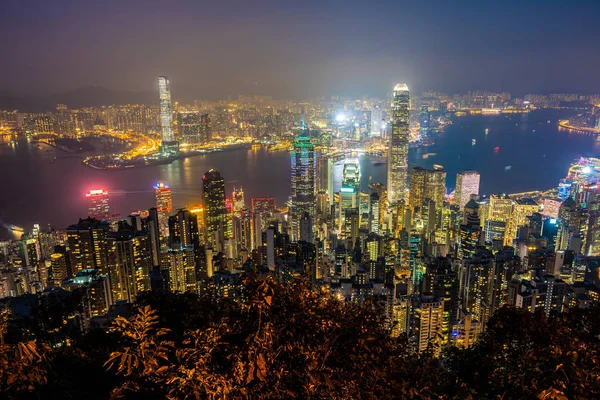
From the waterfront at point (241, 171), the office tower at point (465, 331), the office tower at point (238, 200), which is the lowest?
the office tower at point (465, 331)

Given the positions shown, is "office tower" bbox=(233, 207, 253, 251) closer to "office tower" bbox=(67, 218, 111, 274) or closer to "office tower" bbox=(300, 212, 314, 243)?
"office tower" bbox=(300, 212, 314, 243)

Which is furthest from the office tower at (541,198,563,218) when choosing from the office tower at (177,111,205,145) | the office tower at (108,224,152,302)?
the office tower at (177,111,205,145)

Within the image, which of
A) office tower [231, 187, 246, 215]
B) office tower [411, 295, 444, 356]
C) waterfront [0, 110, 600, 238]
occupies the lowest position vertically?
office tower [411, 295, 444, 356]

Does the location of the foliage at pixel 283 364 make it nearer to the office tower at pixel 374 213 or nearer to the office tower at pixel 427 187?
the office tower at pixel 374 213

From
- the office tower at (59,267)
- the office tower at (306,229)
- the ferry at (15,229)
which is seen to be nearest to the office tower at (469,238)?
the office tower at (306,229)

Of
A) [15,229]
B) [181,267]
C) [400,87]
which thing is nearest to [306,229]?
[181,267]

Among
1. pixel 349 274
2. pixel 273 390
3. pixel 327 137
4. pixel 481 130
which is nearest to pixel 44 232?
pixel 349 274
